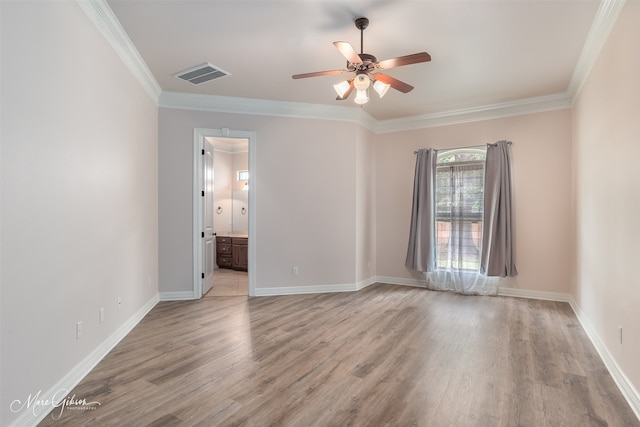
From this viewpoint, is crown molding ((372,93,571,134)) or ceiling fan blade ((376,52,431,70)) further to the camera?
crown molding ((372,93,571,134))

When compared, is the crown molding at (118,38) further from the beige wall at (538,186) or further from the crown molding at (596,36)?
the beige wall at (538,186)

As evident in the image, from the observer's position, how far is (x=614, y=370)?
→ 2.61m

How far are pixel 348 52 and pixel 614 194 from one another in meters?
2.50

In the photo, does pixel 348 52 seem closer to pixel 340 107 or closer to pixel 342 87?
pixel 342 87

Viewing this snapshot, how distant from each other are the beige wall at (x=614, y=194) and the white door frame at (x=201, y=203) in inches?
163

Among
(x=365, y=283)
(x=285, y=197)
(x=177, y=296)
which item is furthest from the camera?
(x=365, y=283)

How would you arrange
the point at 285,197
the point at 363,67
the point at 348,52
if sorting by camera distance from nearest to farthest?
the point at 348,52 → the point at 363,67 → the point at 285,197

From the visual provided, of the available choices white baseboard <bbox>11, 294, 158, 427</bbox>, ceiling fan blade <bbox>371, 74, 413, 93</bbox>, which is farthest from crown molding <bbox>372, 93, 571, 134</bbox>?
white baseboard <bbox>11, 294, 158, 427</bbox>

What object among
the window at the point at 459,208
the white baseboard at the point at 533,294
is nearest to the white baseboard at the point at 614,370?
the white baseboard at the point at 533,294

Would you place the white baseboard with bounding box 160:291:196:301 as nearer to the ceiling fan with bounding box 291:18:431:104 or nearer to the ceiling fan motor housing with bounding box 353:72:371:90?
the ceiling fan with bounding box 291:18:431:104

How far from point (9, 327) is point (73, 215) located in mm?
889

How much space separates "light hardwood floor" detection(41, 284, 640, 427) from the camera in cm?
210

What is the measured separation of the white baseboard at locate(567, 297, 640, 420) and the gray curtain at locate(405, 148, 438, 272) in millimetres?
2213

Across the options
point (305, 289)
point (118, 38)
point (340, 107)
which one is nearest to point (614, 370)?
point (305, 289)
